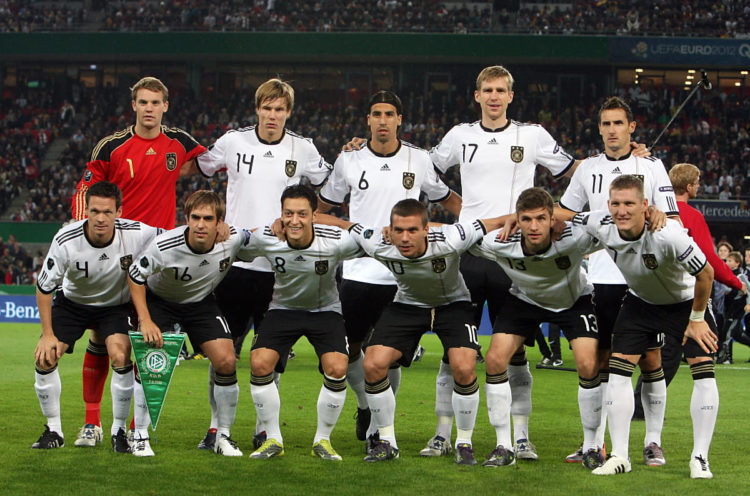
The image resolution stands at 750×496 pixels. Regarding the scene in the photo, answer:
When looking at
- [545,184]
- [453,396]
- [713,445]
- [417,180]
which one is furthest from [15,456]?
[545,184]

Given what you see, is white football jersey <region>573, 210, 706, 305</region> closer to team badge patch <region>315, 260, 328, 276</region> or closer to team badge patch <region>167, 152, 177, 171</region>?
team badge patch <region>315, 260, 328, 276</region>

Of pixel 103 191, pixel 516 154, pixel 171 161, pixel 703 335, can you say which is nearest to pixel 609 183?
pixel 516 154

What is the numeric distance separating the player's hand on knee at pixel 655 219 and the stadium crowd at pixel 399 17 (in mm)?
32847

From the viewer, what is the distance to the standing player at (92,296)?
6.67 metres

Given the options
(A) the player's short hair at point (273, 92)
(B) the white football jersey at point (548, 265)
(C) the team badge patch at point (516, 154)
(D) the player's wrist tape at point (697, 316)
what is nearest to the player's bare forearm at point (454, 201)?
(C) the team badge patch at point (516, 154)

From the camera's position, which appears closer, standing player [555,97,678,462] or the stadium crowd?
standing player [555,97,678,462]

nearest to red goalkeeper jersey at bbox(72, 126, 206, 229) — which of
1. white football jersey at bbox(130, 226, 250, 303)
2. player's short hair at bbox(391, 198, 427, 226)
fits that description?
white football jersey at bbox(130, 226, 250, 303)

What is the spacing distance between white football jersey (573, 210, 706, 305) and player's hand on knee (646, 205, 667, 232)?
6cm

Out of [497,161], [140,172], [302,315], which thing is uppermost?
[497,161]

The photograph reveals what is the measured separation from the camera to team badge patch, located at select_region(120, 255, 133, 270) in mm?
6797

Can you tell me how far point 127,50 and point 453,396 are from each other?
34950 mm

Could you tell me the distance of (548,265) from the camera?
252 inches

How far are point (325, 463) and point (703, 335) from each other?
2.73 m

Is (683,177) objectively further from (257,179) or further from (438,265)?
(257,179)
